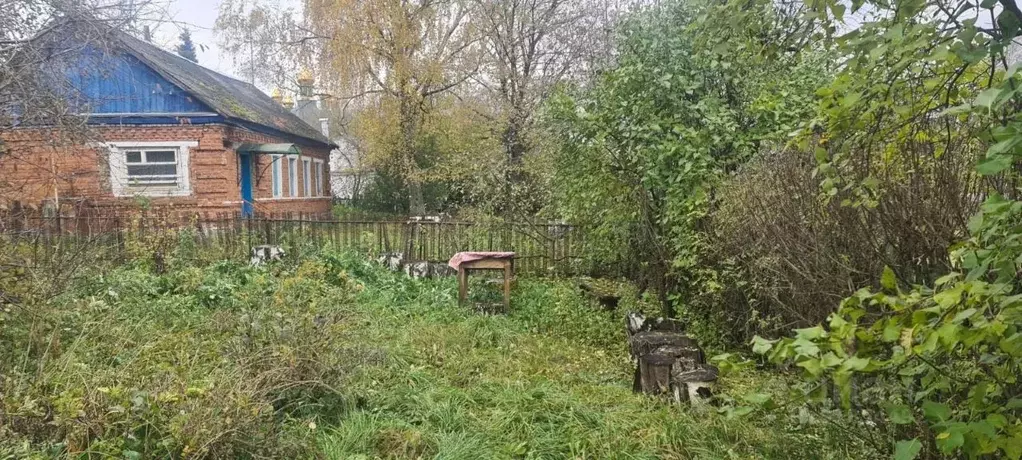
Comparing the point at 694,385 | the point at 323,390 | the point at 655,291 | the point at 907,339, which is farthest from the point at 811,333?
the point at 655,291

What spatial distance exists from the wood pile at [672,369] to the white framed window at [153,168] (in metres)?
13.4

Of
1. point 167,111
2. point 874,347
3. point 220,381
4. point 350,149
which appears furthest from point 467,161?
point 350,149

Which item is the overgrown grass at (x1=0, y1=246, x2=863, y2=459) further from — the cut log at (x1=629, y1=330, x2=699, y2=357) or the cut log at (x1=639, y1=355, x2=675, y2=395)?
the cut log at (x1=629, y1=330, x2=699, y2=357)

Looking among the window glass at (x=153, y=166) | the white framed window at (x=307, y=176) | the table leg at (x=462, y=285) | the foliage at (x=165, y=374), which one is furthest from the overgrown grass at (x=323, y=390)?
the white framed window at (x=307, y=176)

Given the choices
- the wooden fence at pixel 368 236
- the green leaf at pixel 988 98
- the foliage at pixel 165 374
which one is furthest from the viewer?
the wooden fence at pixel 368 236

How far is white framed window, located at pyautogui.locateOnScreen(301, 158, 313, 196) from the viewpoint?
1939 centimetres

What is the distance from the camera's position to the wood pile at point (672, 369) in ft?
13.2

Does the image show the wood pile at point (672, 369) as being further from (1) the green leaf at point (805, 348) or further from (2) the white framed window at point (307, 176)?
(2) the white framed window at point (307, 176)

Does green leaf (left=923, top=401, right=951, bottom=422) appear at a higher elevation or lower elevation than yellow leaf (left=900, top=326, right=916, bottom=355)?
lower

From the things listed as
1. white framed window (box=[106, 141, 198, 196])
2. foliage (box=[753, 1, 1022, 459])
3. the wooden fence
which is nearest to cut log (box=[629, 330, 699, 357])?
foliage (box=[753, 1, 1022, 459])

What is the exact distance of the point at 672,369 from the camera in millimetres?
4289

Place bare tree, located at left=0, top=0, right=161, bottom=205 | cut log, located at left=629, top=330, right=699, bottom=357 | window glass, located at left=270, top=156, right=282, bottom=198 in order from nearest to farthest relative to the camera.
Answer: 1. cut log, located at left=629, top=330, right=699, bottom=357
2. bare tree, located at left=0, top=0, right=161, bottom=205
3. window glass, located at left=270, top=156, right=282, bottom=198

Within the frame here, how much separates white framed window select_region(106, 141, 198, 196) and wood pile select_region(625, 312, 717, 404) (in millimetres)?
13440

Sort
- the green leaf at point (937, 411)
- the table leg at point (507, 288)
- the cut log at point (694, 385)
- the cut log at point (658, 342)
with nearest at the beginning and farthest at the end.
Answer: the green leaf at point (937, 411), the cut log at point (694, 385), the cut log at point (658, 342), the table leg at point (507, 288)
